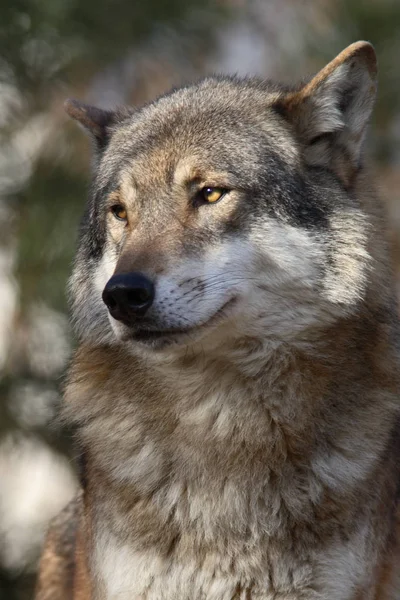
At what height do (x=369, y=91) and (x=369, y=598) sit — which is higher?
(x=369, y=91)

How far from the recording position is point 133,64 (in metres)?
Answer: 11.2

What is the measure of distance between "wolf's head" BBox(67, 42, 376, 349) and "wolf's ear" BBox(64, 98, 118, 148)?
13.7 inches

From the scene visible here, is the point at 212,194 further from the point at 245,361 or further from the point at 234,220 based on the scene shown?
the point at 245,361

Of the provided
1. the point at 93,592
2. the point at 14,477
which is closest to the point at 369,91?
the point at 93,592

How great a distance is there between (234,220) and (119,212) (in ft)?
2.01

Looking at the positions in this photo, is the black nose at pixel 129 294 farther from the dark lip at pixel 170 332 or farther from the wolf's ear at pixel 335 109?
the wolf's ear at pixel 335 109

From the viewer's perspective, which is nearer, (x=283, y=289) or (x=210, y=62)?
(x=283, y=289)

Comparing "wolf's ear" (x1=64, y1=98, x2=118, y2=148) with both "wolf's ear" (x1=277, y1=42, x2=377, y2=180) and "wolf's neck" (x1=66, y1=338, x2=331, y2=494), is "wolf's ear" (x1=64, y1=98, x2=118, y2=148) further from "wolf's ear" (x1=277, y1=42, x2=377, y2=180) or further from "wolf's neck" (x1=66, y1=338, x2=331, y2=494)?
"wolf's neck" (x1=66, y1=338, x2=331, y2=494)

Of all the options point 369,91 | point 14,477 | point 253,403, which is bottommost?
point 14,477

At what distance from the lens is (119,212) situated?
455cm

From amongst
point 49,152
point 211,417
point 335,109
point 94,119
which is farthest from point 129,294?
point 49,152

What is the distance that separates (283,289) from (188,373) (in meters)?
0.59

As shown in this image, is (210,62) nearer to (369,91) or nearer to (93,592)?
(369,91)

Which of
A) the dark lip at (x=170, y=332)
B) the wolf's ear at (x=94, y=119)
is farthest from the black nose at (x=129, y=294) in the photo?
the wolf's ear at (x=94, y=119)
